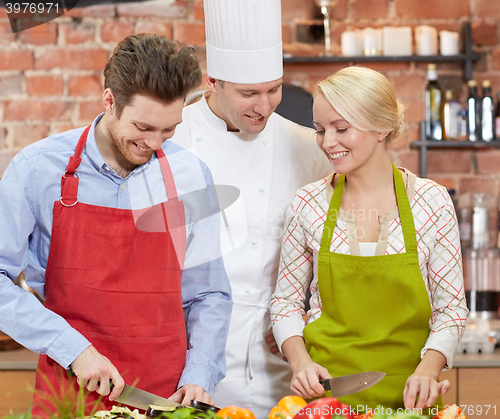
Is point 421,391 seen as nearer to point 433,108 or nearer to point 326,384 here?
point 326,384

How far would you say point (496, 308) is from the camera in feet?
7.73

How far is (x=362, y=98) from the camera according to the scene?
1.19 meters

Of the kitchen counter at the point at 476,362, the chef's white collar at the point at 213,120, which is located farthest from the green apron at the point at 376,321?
the kitchen counter at the point at 476,362

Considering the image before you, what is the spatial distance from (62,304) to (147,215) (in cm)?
24

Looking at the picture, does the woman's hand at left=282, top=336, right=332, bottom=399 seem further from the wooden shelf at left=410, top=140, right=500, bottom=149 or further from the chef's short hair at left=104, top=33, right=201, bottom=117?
the wooden shelf at left=410, top=140, right=500, bottom=149

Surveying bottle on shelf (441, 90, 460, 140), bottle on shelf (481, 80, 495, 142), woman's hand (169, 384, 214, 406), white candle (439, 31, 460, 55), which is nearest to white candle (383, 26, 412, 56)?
white candle (439, 31, 460, 55)

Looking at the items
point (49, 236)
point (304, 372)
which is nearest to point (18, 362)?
point (49, 236)

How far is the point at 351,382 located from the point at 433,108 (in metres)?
1.64

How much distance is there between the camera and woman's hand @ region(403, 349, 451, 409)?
1.05 metres

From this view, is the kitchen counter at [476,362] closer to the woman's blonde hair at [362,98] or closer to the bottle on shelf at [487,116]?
the bottle on shelf at [487,116]

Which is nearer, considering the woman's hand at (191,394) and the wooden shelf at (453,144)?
the woman's hand at (191,394)

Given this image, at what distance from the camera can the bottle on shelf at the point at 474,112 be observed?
2.33m

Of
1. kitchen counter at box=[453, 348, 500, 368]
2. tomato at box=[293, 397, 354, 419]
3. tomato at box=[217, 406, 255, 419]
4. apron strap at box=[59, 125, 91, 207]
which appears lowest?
kitchen counter at box=[453, 348, 500, 368]

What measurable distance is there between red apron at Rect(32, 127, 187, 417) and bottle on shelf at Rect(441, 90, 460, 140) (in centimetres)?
162
